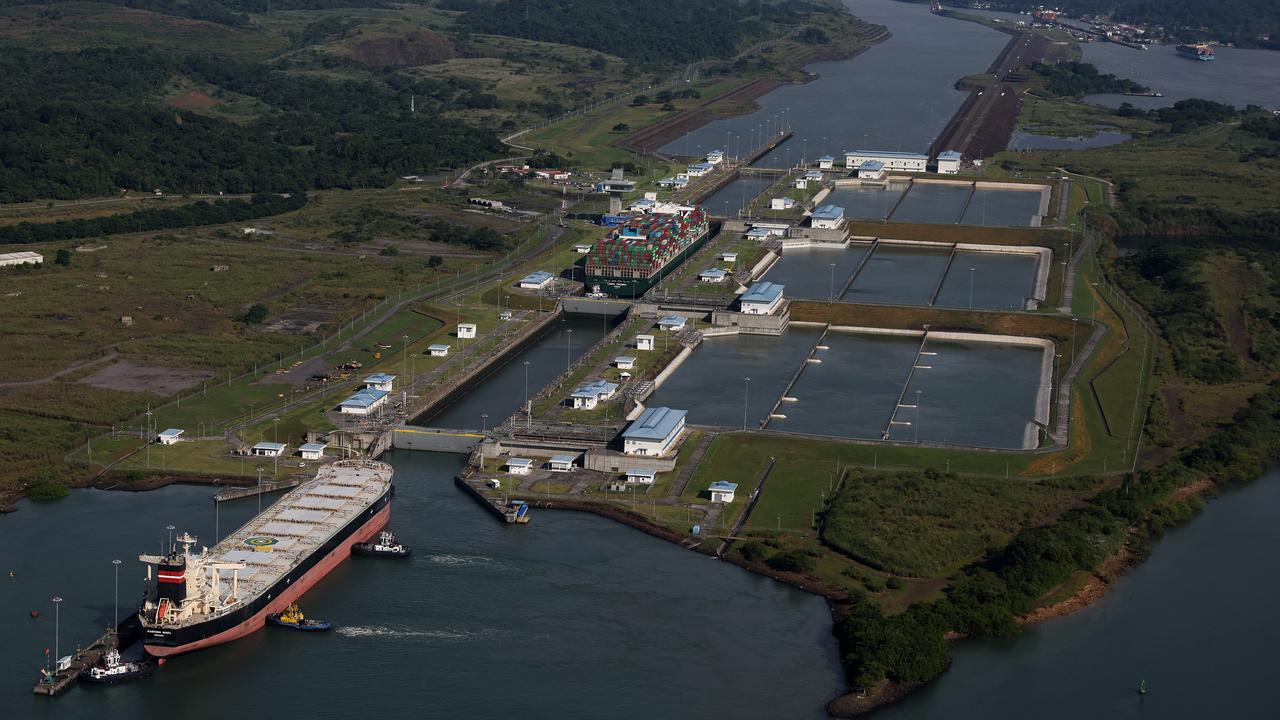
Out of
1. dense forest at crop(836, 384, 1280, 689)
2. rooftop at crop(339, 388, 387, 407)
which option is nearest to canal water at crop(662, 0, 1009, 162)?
rooftop at crop(339, 388, 387, 407)

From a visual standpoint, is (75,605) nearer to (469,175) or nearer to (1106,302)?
(1106,302)

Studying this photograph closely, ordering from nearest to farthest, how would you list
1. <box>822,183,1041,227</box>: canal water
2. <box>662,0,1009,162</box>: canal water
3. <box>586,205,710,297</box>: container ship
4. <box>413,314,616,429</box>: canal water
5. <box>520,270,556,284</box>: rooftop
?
1. <box>413,314,616,429</box>: canal water
2. <box>586,205,710,297</box>: container ship
3. <box>520,270,556,284</box>: rooftop
4. <box>822,183,1041,227</box>: canal water
5. <box>662,0,1009,162</box>: canal water

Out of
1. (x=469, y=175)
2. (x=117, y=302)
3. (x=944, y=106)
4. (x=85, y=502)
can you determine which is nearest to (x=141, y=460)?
(x=85, y=502)

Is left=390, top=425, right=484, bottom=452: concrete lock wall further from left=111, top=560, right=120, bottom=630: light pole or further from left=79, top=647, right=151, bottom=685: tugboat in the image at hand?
left=79, top=647, right=151, bottom=685: tugboat

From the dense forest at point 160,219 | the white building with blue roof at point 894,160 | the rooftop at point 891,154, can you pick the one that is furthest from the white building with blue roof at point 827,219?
the dense forest at point 160,219

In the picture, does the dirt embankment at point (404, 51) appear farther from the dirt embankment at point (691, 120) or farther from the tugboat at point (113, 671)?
the tugboat at point (113, 671)
